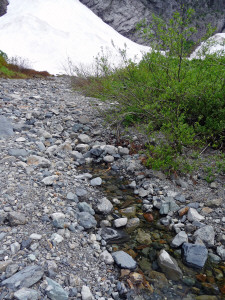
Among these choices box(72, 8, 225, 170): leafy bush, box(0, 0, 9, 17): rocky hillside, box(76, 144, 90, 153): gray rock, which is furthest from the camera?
box(0, 0, 9, 17): rocky hillside

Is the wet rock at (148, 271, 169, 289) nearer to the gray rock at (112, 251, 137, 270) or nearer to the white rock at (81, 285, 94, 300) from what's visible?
the gray rock at (112, 251, 137, 270)

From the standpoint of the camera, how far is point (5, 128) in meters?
5.83

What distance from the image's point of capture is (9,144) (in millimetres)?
5199

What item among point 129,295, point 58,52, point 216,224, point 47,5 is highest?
point 47,5

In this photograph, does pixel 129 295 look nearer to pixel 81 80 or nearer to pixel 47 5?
pixel 81 80

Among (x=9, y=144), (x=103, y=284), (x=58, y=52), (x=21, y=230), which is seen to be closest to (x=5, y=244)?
(x=21, y=230)

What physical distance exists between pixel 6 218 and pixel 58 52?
2304cm

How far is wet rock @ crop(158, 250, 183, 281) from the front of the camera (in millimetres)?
2877

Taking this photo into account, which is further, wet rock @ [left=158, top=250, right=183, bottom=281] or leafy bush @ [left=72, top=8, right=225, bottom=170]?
leafy bush @ [left=72, top=8, right=225, bottom=170]

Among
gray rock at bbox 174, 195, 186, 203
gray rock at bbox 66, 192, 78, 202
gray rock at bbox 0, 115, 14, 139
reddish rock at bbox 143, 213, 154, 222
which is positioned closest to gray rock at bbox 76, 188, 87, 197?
gray rock at bbox 66, 192, 78, 202

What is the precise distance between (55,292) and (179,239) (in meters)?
1.85

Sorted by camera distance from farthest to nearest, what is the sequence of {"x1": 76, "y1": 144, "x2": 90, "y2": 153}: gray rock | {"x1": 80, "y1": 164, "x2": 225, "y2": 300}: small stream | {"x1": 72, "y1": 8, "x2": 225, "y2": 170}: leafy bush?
{"x1": 76, "y1": 144, "x2": 90, "y2": 153}: gray rock
{"x1": 72, "y1": 8, "x2": 225, "y2": 170}: leafy bush
{"x1": 80, "y1": 164, "x2": 225, "y2": 300}: small stream

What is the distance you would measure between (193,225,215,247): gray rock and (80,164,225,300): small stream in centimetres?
33

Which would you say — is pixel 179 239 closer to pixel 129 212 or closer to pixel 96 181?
pixel 129 212
